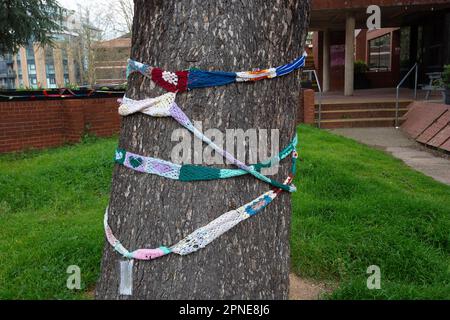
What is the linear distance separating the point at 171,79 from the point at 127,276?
926mm

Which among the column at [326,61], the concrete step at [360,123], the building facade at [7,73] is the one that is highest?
the building facade at [7,73]

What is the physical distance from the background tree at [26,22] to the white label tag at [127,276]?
11.7 m

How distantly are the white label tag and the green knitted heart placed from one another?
44 centimetres

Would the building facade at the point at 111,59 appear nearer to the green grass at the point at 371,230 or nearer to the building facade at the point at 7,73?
the building facade at the point at 7,73

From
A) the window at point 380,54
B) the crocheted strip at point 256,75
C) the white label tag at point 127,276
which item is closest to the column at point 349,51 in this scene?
the window at point 380,54

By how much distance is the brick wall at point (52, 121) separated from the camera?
28.0ft

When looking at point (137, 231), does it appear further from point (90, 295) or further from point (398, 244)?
point (398, 244)

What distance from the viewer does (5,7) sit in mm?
11562

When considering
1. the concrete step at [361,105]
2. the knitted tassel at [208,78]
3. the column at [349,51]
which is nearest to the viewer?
the knitted tassel at [208,78]

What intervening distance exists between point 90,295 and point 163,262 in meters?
1.29

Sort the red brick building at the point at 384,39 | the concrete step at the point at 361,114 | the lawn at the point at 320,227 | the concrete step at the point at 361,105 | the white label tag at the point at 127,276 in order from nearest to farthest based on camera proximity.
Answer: the white label tag at the point at 127,276 → the lawn at the point at 320,227 → the concrete step at the point at 361,114 → the concrete step at the point at 361,105 → the red brick building at the point at 384,39

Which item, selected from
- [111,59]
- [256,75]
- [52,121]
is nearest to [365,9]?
[52,121]

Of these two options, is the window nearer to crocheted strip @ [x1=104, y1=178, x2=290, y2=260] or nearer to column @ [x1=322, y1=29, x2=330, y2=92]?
column @ [x1=322, y1=29, x2=330, y2=92]

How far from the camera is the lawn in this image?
10.4ft
